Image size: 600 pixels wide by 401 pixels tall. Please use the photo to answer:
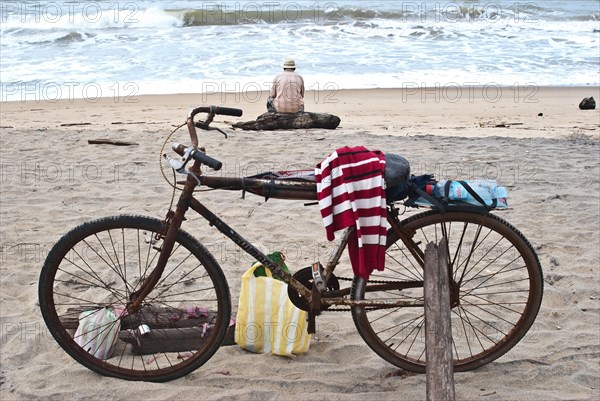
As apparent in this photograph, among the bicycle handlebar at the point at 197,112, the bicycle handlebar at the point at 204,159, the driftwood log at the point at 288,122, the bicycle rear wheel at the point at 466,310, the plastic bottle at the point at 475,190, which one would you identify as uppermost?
the bicycle handlebar at the point at 197,112

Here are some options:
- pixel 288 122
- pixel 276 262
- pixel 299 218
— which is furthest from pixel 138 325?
pixel 288 122

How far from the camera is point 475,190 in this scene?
2.99 meters

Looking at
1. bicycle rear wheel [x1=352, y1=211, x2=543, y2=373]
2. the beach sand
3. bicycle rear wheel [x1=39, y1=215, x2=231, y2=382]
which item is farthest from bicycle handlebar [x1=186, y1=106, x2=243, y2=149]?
the beach sand

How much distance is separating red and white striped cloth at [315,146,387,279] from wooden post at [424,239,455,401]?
1.21 feet

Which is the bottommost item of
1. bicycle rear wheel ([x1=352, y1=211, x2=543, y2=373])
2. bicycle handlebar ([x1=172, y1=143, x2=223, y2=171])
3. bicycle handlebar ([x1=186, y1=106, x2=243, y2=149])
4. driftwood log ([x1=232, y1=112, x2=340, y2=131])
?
bicycle rear wheel ([x1=352, y1=211, x2=543, y2=373])

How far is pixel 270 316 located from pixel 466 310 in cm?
124

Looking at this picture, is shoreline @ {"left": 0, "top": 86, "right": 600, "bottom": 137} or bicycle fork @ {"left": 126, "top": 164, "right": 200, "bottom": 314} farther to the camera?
shoreline @ {"left": 0, "top": 86, "right": 600, "bottom": 137}

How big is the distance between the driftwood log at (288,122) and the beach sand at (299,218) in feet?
1.19

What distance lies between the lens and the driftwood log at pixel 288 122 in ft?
31.2

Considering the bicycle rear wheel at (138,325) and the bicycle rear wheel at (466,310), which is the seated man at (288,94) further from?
the bicycle rear wheel at (138,325)

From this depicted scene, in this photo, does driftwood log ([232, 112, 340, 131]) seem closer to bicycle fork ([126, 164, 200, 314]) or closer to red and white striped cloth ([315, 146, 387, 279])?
bicycle fork ([126, 164, 200, 314])

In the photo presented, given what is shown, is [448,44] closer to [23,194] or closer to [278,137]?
[278,137]

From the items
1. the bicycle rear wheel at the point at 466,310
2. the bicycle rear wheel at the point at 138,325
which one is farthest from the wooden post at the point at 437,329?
the bicycle rear wheel at the point at 138,325

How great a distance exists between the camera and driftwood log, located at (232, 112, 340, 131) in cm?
950
